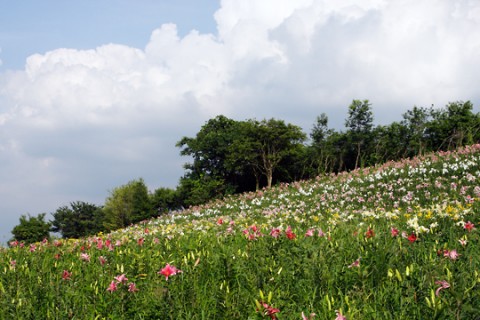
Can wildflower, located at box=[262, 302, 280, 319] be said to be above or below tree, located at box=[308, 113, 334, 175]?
below

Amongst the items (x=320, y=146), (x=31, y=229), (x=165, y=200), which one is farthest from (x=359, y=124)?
(x=31, y=229)

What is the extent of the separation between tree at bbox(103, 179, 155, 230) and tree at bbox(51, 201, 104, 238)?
675 centimetres

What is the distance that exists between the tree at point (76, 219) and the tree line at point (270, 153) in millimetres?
4542

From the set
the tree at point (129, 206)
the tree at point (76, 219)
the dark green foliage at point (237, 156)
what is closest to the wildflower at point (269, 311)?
the dark green foliage at point (237, 156)

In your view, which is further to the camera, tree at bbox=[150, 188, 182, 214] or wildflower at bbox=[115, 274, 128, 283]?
tree at bbox=[150, 188, 182, 214]

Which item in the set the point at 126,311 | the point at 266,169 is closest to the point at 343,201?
the point at 126,311

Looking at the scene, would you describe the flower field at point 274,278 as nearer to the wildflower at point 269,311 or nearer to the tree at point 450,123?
the wildflower at point 269,311

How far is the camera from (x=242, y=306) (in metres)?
4.26

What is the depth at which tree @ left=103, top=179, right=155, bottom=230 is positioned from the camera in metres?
33.7

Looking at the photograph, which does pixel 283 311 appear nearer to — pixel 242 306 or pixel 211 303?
pixel 242 306

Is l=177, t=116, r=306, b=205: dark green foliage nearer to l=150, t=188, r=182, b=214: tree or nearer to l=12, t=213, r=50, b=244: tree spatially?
l=150, t=188, r=182, b=214: tree

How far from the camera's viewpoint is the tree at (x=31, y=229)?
121ft

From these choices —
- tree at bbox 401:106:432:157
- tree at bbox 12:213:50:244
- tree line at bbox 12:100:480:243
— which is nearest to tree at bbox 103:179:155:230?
tree line at bbox 12:100:480:243

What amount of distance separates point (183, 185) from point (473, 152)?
21.6 meters
